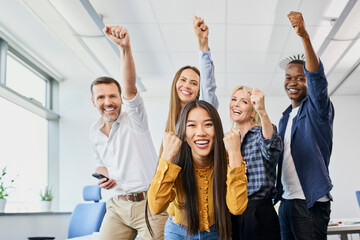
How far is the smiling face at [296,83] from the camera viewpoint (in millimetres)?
2166

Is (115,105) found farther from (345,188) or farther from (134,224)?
(345,188)

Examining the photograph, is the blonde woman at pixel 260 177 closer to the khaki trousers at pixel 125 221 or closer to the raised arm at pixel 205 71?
the raised arm at pixel 205 71

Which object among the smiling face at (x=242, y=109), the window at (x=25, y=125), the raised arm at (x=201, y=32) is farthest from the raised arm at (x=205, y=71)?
the window at (x=25, y=125)

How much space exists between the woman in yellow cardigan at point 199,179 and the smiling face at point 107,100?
1.74ft

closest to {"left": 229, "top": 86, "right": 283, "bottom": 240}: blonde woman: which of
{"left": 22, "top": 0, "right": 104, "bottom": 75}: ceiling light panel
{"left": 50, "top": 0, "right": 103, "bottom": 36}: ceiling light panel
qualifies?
{"left": 50, "top": 0, "right": 103, "bottom": 36}: ceiling light panel

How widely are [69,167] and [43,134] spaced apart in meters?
0.73

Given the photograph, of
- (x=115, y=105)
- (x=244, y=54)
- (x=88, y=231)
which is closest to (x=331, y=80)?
(x=244, y=54)

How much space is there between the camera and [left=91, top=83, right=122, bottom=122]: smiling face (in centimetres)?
204

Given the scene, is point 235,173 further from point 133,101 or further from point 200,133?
point 133,101

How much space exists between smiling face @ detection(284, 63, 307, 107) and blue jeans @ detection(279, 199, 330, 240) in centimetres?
63

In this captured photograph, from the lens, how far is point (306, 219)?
72.5 inches

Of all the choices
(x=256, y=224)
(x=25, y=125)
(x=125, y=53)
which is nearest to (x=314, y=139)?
(x=256, y=224)

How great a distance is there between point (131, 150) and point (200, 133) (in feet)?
1.82

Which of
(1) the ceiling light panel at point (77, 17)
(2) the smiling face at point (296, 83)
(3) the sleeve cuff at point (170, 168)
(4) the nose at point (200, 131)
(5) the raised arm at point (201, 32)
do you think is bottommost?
(3) the sleeve cuff at point (170, 168)
